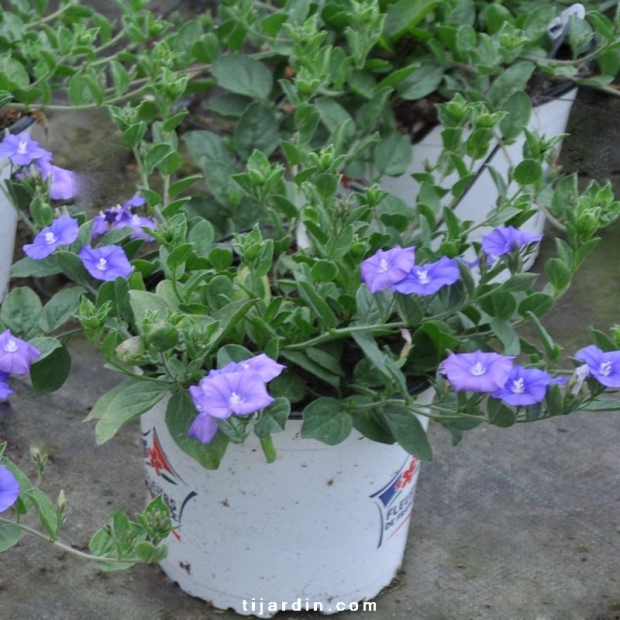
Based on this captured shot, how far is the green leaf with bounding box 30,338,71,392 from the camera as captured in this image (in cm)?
135

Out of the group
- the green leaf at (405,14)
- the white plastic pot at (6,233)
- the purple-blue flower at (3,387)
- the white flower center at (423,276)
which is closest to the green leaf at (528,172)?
the white flower center at (423,276)

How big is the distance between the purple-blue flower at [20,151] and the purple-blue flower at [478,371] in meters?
0.61

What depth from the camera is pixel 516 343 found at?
4.29 feet

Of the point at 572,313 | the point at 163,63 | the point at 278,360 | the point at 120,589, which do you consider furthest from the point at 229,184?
the point at 572,313

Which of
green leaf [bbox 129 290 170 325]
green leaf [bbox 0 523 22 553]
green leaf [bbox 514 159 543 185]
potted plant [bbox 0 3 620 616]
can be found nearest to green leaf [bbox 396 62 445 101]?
potted plant [bbox 0 3 620 616]

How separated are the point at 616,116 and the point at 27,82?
1.14 meters

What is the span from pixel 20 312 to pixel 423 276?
0.50 metres

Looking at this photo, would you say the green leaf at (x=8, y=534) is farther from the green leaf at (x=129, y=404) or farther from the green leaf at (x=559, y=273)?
the green leaf at (x=559, y=273)

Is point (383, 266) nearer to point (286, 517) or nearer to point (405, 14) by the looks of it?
point (286, 517)

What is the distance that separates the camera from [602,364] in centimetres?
121

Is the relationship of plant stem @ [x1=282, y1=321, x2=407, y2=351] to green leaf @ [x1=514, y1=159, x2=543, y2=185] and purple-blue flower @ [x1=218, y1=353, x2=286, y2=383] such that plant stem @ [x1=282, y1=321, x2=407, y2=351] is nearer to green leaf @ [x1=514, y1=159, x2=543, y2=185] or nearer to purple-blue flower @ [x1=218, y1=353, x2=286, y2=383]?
purple-blue flower @ [x1=218, y1=353, x2=286, y2=383]

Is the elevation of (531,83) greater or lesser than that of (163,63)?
lesser

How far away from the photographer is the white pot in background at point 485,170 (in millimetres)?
2055

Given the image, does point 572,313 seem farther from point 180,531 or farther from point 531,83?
point 180,531
